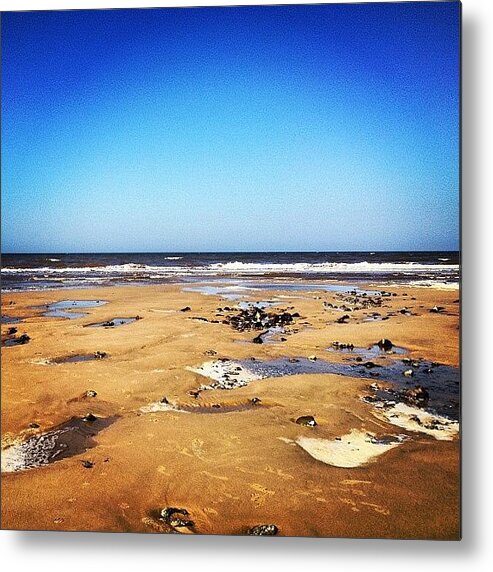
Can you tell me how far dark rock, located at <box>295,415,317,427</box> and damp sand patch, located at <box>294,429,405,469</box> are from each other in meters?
0.05

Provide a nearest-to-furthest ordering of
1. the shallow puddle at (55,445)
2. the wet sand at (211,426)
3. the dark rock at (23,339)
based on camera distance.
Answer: the wet sand at (211,426) < the shallow puddle at (55,445) < the dark rock at (23,339)

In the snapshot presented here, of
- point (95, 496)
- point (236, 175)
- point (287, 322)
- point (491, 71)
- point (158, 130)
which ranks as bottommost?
point (95, 496)

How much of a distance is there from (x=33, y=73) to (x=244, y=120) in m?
0.91

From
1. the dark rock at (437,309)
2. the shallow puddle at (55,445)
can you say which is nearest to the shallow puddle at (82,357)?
the shallow puddle at (55,445)

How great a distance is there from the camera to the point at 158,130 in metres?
2.68

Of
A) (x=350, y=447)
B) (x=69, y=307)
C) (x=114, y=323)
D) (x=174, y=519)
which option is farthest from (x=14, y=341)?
(x=350, y=447)

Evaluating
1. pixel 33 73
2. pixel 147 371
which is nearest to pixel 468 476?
pixel 147 371

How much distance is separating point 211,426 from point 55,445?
0.63 m

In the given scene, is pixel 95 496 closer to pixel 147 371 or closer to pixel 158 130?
pixel 147 371

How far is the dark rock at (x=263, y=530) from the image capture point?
2.48 m

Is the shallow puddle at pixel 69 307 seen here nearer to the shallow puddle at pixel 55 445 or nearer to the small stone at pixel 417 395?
the shallow puddle at pixel 55 445

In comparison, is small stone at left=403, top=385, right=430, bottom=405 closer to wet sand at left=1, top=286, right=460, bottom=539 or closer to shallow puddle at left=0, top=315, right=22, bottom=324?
wet sand at left=1, top=286, right=460, bottom=539

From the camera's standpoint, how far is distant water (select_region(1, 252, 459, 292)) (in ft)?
8.63

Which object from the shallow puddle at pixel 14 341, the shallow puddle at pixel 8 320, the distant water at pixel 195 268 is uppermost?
the distant water at pixel 195 268
